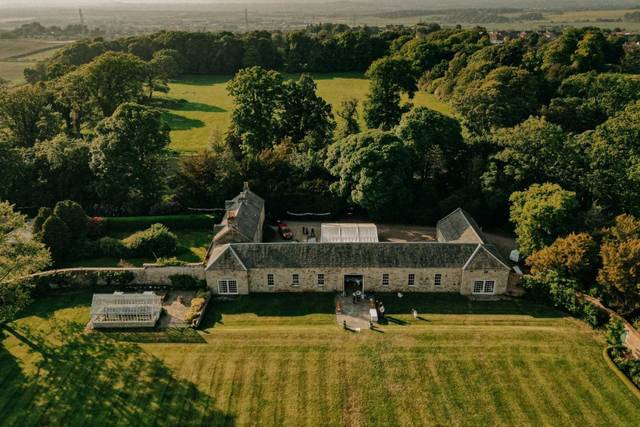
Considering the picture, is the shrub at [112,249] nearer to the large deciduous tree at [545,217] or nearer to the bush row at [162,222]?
the bush row at [162,222]

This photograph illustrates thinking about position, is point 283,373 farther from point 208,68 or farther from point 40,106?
point 208,68

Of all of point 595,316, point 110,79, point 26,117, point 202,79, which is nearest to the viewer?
point 595,316

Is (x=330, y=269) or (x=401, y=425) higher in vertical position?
(x=330, y=269)

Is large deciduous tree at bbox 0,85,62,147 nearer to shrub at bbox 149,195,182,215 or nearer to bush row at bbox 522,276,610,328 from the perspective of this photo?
shrub at bbox 149,195,182,215

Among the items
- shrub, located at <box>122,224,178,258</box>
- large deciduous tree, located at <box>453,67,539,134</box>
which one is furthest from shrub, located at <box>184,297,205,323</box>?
large deciduous tree, located at <box>453,67,539,134</box>

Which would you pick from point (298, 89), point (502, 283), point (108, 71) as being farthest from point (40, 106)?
point (502, 283)

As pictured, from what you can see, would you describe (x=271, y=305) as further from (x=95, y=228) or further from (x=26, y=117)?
(x=26, y=117)

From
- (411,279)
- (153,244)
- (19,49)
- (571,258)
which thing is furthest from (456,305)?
(19,49)
